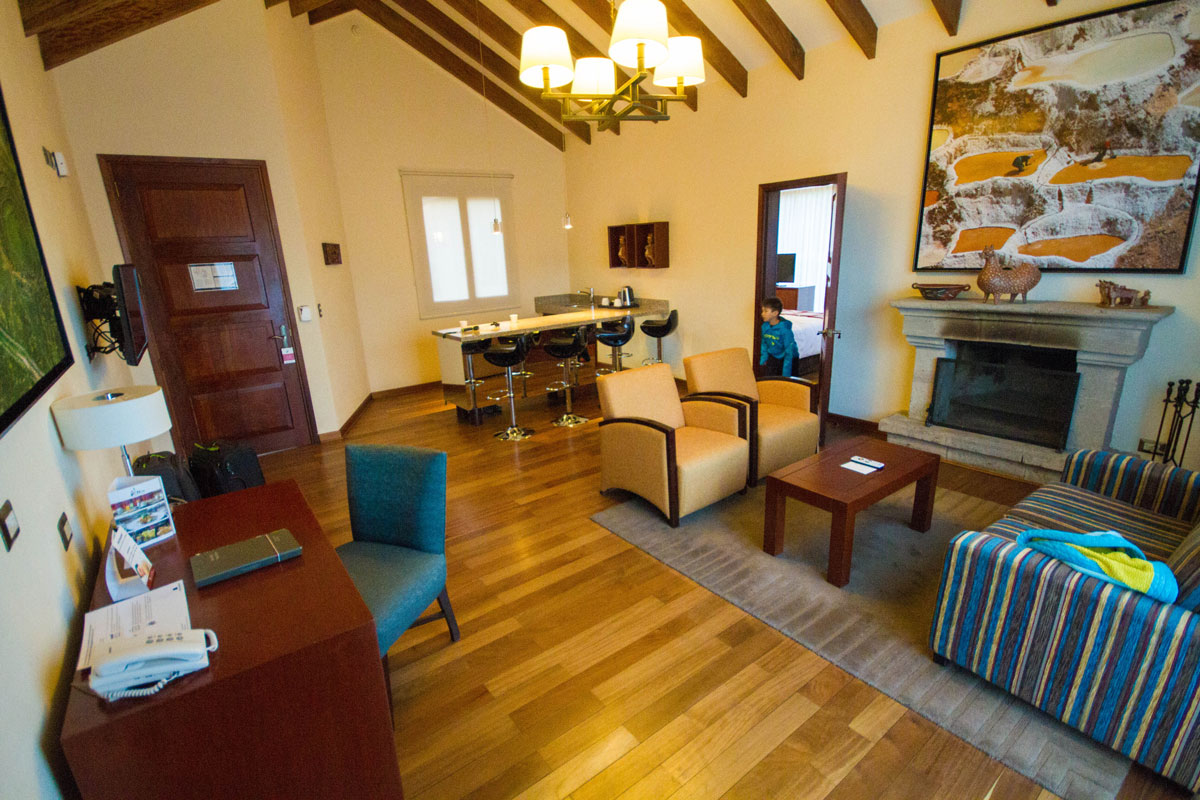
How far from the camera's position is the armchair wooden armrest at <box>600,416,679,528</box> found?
326 cm

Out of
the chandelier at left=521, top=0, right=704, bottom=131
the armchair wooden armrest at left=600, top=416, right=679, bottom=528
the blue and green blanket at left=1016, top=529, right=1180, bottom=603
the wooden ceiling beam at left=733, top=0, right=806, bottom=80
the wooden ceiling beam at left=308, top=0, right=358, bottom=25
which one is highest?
the wooden ceiling beam at left=308, top=0, right=358, bottom=25

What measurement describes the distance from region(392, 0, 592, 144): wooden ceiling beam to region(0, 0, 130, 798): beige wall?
12.0 feet

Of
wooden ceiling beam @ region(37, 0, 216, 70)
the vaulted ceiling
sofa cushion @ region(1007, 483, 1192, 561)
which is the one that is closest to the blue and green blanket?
sofa cushion @ region(1007, 483, 1192, 561)

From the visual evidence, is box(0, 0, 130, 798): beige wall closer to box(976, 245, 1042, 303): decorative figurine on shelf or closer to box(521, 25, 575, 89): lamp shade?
box(521, 25, 575, 89): lamp shade

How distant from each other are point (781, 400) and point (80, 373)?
13.3ft

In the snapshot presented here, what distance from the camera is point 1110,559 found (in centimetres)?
182

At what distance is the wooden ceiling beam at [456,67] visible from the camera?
588 centimetres

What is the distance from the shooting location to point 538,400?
20.6ft

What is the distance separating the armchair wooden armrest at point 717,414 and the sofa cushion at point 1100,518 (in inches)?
60.2

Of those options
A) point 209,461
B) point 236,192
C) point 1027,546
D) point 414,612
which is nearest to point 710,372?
point 1027,546

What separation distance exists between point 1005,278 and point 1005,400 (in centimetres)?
94

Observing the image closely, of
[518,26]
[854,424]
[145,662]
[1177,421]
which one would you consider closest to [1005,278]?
[1177,421]

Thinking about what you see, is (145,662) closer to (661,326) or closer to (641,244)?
(661,326)

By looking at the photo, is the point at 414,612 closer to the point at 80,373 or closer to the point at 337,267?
the point at 80,373
